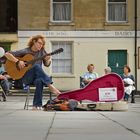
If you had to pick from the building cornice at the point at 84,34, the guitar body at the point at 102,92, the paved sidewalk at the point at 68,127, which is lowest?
the paved sidewalk at the point at 68,127

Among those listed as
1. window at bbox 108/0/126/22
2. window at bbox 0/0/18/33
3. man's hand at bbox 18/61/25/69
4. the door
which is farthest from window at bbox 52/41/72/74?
man's hand at bbox 18/61/25/69

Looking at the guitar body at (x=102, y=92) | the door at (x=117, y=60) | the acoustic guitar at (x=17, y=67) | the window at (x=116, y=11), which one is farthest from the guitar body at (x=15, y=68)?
the window at (x=116, y=11)

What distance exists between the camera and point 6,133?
8625 mm

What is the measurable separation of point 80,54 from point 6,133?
1006 inches

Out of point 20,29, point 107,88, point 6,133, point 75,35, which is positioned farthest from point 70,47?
point 6,133

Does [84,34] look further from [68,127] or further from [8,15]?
[68,127]

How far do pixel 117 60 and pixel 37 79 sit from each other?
20667 mm

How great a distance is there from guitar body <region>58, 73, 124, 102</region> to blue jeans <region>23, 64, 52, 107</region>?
47cm

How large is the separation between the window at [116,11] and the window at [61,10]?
2.34m

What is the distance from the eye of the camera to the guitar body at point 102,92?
45.4 ft

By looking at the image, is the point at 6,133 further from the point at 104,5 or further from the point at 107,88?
the point at 104,5

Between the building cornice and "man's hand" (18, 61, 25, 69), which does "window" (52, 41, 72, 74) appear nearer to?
the building cornice

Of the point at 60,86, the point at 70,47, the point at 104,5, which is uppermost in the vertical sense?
the point at 104,5

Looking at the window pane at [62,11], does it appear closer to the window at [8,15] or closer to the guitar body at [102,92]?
the window at [8,15]
